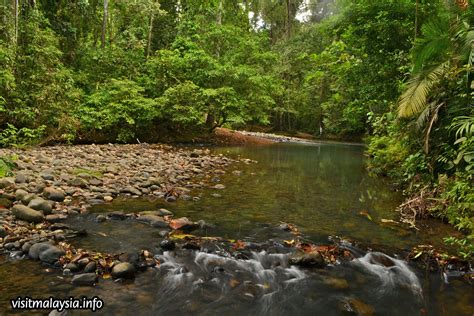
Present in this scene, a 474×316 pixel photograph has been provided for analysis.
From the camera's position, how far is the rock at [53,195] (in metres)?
5.14

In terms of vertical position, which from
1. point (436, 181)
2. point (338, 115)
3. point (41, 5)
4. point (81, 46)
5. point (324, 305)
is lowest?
point (324, 305)

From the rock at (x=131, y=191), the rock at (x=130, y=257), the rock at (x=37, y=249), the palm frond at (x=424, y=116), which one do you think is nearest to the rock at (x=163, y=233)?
the rock at (x=130, y=257)

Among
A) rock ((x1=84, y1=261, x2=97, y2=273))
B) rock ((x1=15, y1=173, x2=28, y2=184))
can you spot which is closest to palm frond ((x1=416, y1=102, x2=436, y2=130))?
rock ((x1=84, y1=261, x2=97, y2=273))

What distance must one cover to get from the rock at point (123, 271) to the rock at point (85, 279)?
17 cm

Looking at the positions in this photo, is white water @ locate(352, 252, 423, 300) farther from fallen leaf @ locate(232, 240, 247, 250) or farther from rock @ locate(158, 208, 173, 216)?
rock @ locate(158, 208, 173, 216)

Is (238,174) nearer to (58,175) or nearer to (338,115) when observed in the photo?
(58,175)

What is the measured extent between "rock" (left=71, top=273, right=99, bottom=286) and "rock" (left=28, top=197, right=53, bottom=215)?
1900 millimetres

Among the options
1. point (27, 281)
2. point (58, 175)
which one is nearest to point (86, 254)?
point (27, 281)

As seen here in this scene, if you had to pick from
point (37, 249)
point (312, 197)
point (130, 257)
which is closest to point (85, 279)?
point (130, 257)

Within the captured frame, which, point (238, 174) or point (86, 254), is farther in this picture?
point (238, 174)

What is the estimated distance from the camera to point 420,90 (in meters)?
5.84

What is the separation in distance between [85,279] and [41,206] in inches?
81.5

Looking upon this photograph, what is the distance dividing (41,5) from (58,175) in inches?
542

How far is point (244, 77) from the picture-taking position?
18797 mm
